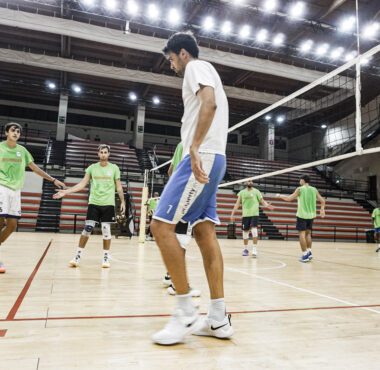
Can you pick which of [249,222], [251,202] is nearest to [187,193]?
[251,202]

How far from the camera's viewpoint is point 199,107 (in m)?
1.80

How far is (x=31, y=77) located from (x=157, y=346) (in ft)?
65.0

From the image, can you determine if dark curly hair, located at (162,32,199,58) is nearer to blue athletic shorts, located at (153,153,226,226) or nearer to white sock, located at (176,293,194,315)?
blue athletic shorts, located at (153,153,226,226)

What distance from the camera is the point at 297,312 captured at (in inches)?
90.6

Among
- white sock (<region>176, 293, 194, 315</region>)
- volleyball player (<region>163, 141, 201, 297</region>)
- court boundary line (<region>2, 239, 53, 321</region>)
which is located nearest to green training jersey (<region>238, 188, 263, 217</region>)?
volleyball player (<region>163, 141, 201, 297</region>)

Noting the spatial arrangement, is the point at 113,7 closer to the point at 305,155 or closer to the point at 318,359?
the point at 318,359

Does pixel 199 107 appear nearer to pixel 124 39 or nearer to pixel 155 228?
pixel 155 228

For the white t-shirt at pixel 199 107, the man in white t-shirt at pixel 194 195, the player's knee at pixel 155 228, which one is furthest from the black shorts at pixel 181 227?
the white t-shirt at pixel 199 107

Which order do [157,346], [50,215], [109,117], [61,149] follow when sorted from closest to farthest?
[157,346], [50,215], [61,149], [109,117]

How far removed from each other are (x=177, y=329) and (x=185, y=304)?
0.42ft

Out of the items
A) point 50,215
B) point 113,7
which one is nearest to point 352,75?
point 113,7

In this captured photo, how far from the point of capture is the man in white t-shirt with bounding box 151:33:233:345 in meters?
1.65

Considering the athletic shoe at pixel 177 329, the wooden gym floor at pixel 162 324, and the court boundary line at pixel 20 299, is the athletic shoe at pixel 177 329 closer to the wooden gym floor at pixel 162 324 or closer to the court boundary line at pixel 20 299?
the wooden gym floor at pixel 162 324

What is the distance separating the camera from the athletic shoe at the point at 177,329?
5.14 ft
